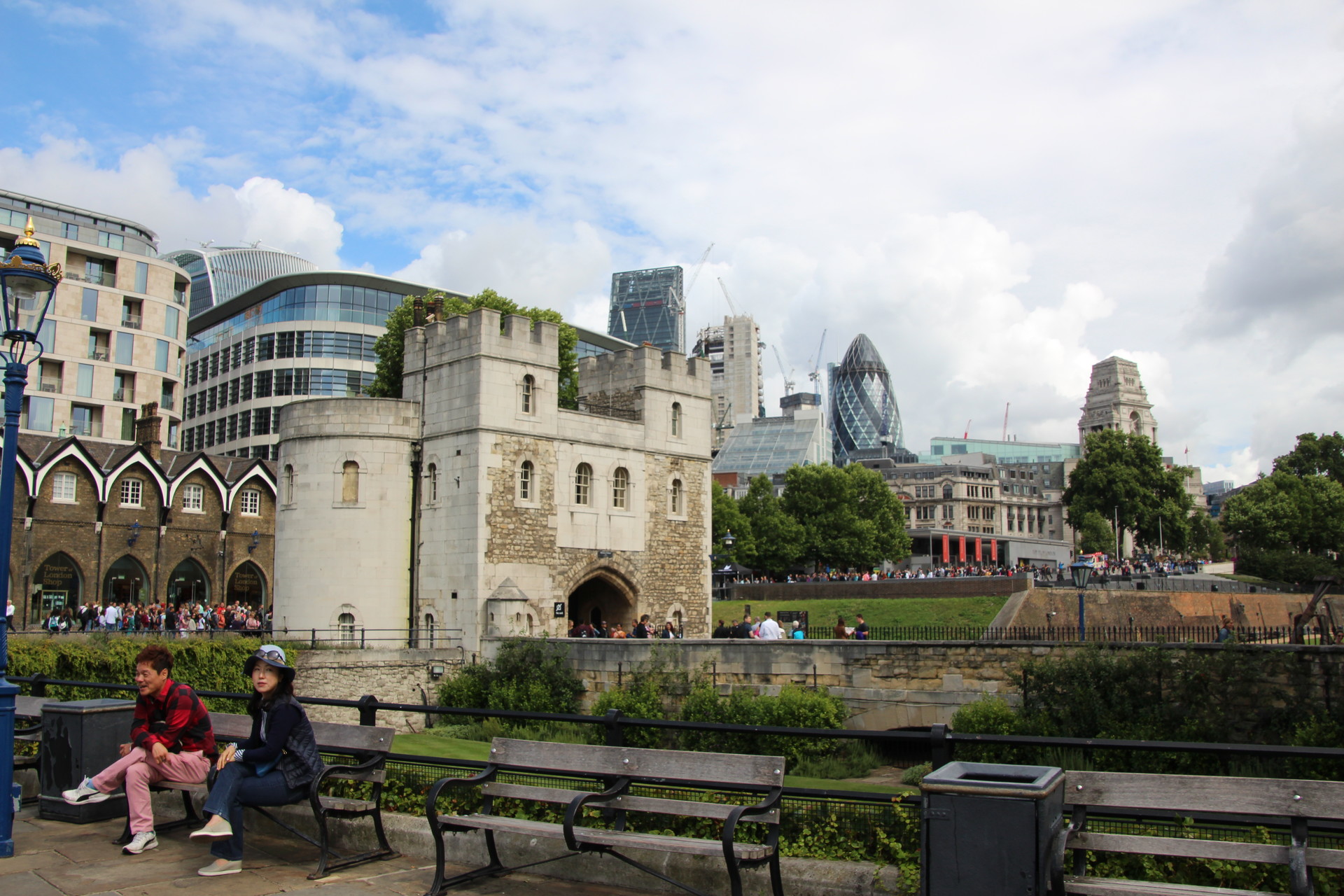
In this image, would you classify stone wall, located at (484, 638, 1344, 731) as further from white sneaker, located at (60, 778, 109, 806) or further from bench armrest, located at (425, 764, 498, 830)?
white sneaker, located at (60, 778, 109, 806)

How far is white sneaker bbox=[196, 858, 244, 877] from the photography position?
23.8 feet

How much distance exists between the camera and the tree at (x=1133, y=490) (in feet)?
301

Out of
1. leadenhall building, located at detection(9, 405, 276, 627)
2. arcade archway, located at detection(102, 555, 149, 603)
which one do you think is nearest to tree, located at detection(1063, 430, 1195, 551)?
leadenhall building, located at detection(9, 405, 276, 627)

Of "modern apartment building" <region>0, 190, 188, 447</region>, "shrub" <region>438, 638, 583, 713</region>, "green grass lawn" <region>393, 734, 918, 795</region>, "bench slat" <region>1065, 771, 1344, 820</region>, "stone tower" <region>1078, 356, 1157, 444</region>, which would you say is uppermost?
"stone tower" <region>1078, 356, 1157, 444</region>

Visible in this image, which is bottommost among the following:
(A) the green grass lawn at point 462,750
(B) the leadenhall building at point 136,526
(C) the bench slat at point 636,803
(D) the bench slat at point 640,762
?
(A) the green grass lawn at point 462,750

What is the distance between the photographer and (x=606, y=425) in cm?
3594

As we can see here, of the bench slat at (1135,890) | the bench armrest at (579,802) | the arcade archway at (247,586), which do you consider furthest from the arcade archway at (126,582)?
the bench slat at (1135,890)

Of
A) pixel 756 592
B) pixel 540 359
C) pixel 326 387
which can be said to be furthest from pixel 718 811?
pixel 326 387

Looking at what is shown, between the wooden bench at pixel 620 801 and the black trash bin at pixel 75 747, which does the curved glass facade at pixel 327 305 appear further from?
the wooden bench at pixel 620 801

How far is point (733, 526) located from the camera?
7462cm

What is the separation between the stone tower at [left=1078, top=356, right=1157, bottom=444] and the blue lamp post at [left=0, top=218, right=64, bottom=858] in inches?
6550

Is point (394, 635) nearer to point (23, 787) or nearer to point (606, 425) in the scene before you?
point (606, 425)

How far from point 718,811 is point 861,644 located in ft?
58.3

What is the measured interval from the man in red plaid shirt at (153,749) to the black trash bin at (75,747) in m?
0.42
